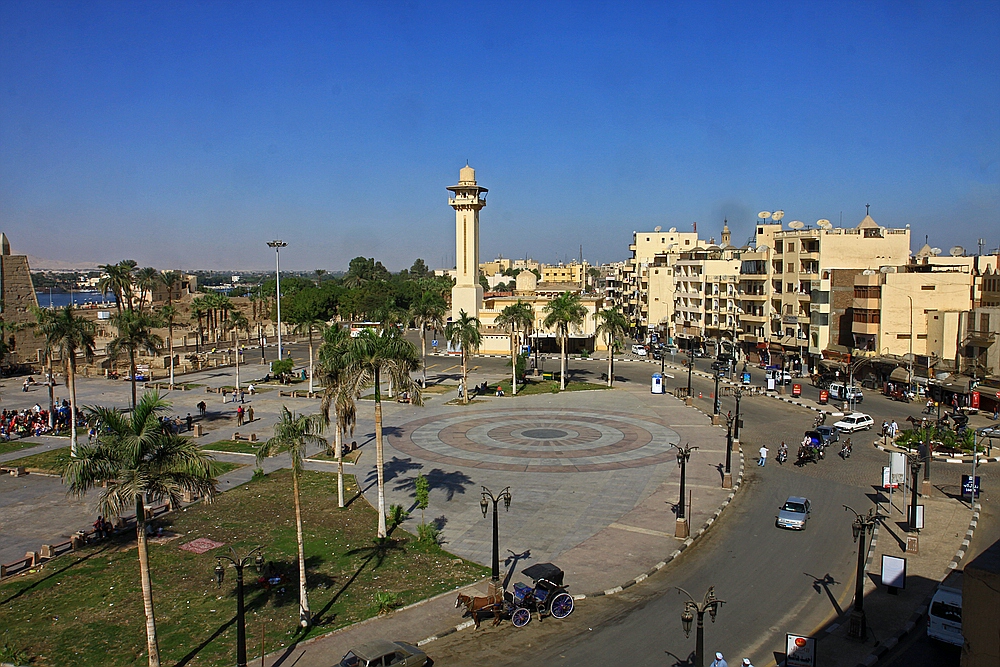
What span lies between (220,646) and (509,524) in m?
12.3

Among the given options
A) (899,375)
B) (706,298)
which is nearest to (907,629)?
(899,375)

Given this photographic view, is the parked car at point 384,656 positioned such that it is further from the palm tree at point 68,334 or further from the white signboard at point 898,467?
the palm tree at point 68,334

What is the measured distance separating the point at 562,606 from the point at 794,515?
12.1 metres

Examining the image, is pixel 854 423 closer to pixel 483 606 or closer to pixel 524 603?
pixel 524 603

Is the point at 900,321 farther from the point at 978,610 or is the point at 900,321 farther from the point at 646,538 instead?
the point at 978,610

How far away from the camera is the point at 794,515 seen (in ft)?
88.7

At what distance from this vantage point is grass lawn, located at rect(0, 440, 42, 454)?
40.8m

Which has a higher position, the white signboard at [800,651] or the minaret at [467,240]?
the minaret at [467,240]

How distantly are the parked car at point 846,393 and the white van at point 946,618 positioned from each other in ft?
122

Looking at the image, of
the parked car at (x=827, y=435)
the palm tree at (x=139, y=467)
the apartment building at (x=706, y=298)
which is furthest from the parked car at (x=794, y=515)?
the apartment building at (x=706, y=298)

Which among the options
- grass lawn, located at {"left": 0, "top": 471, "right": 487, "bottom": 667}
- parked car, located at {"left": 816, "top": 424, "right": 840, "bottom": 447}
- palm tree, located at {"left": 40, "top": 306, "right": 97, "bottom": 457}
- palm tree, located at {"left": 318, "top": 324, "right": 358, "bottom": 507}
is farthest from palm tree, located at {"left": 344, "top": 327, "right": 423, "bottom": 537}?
parked car, located at {"left": 816, "top": 424, "right": 840, "bottom": 447}

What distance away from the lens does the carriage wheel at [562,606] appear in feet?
64.9

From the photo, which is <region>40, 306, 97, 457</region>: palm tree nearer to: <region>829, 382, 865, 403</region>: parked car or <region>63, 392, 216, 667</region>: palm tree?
<region>63, 392, 216, 667</region>: palm tree

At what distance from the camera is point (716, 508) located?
1160 inches
